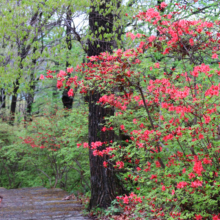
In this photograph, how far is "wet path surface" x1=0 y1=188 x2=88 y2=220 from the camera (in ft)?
15.5

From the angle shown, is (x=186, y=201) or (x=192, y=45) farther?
(x=192, y=45)

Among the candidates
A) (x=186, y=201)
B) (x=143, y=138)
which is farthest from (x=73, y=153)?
(x=186, y=201)

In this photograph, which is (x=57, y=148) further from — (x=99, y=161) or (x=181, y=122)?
(x=181, y=122)

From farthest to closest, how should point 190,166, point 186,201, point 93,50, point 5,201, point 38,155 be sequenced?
point 38,155, point 5,201, point 93,50, point 190,166, point 186,201

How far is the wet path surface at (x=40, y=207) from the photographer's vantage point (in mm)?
4723

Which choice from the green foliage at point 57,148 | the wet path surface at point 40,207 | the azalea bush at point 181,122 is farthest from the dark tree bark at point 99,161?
the green foliage at point 57,148

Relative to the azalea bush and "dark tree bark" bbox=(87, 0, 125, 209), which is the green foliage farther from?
the azalea bush

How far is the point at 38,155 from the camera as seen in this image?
9477mm

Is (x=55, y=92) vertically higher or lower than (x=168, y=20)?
higher

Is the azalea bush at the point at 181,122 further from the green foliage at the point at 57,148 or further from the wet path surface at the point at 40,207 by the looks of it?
the green foliage at the point at 57,148

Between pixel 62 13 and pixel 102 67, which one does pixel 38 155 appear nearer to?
pixel 62 13

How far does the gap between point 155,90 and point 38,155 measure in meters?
6.81

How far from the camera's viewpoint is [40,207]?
534 centimetres

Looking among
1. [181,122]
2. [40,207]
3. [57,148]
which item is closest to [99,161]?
[40,207]
